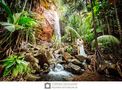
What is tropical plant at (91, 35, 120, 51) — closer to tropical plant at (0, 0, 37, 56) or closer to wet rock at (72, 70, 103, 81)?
wet rock at (72, 70, 103, 81)

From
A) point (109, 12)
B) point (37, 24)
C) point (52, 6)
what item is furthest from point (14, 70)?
point (109, 12)

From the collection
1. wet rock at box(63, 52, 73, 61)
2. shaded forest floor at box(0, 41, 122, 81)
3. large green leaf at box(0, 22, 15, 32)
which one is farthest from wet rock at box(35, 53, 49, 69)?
large green leaf at box(0, 22, 15, 32)

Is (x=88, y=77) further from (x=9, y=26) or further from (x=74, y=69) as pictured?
(x=9, y=26)

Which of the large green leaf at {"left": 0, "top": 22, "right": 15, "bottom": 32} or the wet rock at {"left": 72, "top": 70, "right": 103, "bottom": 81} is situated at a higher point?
the large green leaf at {"left": 0, "top": 22, "right": 15, "bottom": 32}

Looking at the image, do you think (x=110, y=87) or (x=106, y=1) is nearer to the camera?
(x=110, y=87)

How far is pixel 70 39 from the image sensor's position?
1.38m

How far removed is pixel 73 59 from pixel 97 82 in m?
0.19

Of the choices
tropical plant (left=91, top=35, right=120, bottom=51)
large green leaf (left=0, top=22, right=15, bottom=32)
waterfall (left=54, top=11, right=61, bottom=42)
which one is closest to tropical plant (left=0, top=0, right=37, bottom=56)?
large green leaf (left=0, top=22, right=15, bottom=32)

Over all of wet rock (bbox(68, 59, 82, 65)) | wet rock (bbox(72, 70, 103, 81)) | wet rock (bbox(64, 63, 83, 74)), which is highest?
wet rock (bbox(68, 59, 82, 65))

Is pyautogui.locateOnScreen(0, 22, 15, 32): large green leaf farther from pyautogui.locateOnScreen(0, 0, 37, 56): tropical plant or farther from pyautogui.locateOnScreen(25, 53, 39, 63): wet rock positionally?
pyautogui.locateOnScreen(25, 53, 39, 63): wet rock

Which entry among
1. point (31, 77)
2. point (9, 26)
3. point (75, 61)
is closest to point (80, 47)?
point (75, 61)

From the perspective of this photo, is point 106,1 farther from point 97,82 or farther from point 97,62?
point 97,82

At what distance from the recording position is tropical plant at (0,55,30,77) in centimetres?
135

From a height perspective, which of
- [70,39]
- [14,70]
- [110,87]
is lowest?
[110,87]
